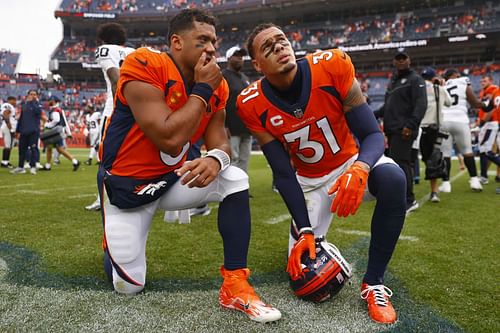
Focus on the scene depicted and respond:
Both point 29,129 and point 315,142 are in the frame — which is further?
point 29,129

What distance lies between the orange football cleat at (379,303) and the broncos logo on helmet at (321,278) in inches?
4.7

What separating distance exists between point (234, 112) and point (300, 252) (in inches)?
128

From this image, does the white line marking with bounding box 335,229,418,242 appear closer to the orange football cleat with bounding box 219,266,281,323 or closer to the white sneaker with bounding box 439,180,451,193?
the orange football cleat with bounding box 219,266,281,323

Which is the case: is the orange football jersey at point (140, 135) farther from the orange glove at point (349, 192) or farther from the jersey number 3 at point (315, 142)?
the orange glove at point (349, 192)

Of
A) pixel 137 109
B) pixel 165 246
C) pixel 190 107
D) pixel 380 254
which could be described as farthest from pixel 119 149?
pixel 380 254

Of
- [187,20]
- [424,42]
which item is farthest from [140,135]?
[424,42]

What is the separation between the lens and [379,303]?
1.93 m

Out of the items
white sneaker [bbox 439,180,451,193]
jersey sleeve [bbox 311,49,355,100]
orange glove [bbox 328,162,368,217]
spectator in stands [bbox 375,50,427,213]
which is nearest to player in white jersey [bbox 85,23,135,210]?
jersey sleeve [bbox 311,49,355,100]

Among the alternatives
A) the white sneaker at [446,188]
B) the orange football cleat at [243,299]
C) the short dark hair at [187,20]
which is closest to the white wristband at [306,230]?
the orange football cleat at [243,299]

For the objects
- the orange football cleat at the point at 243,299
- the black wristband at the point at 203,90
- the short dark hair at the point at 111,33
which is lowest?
the orange football cleat at the point at 243,299

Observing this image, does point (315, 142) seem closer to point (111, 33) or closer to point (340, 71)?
point (340, 71)

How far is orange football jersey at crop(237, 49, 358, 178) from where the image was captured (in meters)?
2.32

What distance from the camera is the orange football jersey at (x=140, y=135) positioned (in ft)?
6.61

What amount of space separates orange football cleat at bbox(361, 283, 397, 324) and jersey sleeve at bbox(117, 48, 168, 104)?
4.68 feet
